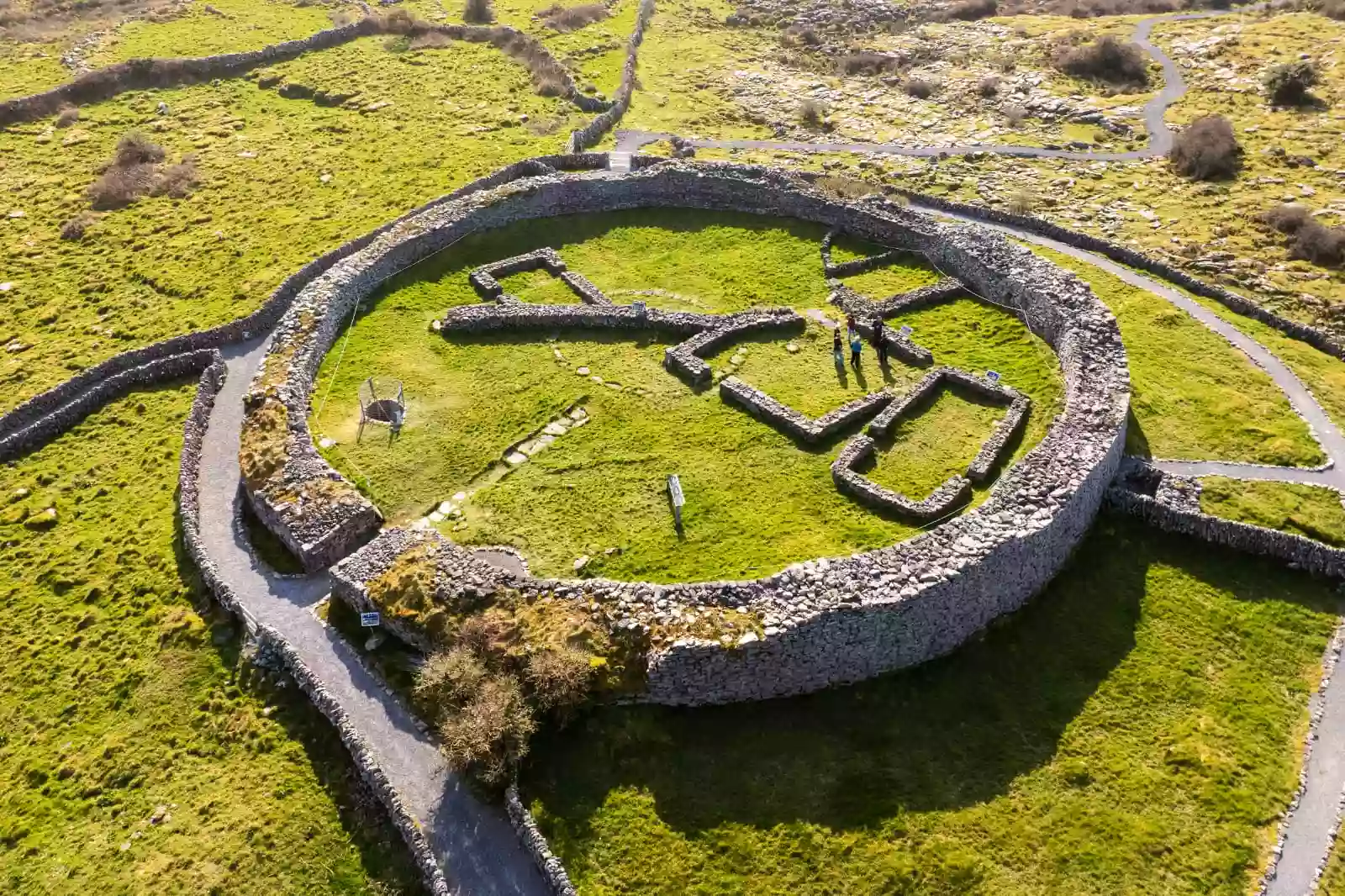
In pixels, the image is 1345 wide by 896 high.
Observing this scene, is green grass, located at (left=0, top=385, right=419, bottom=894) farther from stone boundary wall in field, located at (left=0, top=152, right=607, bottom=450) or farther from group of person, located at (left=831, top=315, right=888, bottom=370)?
group of person, located at (left=831, top=315, right=888, bottom=370)

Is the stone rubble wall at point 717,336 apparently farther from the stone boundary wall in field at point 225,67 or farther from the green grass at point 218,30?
the green grass at point 218,30

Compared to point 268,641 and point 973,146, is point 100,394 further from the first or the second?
point 973,146

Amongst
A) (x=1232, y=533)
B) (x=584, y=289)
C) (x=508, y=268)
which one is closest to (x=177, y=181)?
(x=508, y=268)

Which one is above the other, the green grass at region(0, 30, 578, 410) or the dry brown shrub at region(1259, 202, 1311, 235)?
the dry brown shrub at region(1259, 202, 1311, 235)

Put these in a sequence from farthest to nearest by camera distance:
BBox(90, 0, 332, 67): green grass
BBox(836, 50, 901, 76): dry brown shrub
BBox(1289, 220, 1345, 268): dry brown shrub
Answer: BBox(90, 0, 332, 67): green grass
BBox(836, 50, 901, 76): dry brown shrub
BBox(1289, 220, 1345, 268): dry brown shrub

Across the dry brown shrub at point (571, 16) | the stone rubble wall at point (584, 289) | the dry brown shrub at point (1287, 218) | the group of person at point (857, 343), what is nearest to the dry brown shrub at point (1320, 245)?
the dry brown shrub at point (1287, 218)

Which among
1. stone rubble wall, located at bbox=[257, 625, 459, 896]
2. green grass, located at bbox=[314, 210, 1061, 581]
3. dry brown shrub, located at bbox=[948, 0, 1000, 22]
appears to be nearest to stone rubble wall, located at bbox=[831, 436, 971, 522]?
green grass, located at bbox=[314, 210, 1061, 581]

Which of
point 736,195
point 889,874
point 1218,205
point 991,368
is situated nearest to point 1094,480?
point 991,368
